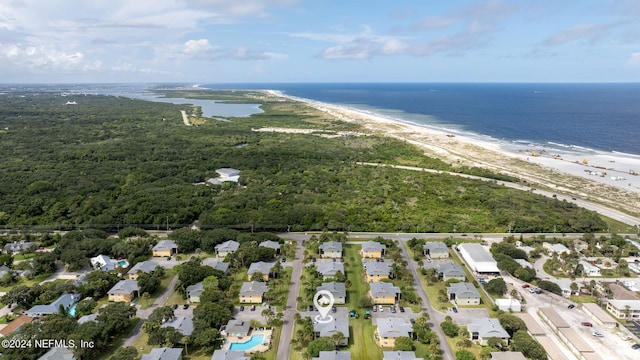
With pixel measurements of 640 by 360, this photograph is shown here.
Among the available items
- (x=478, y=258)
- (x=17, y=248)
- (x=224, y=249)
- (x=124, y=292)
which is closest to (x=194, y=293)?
(x=124, y=292)

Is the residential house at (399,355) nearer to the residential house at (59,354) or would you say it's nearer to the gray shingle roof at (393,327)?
the gray shingle roof at (393,327)

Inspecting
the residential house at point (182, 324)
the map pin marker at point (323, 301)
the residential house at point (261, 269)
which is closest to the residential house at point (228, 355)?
the residential house at point (182, 324)

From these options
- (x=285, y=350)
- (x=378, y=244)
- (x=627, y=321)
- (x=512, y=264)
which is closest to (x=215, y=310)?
(x=285, y=350)

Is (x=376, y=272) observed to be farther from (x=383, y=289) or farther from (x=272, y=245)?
(x=272, y=245)

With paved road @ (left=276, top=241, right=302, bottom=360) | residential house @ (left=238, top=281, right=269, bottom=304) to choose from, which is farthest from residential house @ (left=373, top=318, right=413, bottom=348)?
residential house @ (left=238, top=281, right=269, bottom=304)

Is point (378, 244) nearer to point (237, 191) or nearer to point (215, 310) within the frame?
point (215, 310)

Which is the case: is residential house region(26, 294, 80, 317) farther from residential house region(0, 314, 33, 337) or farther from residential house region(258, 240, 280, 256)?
residential house region(258, 240, 280, 256)
